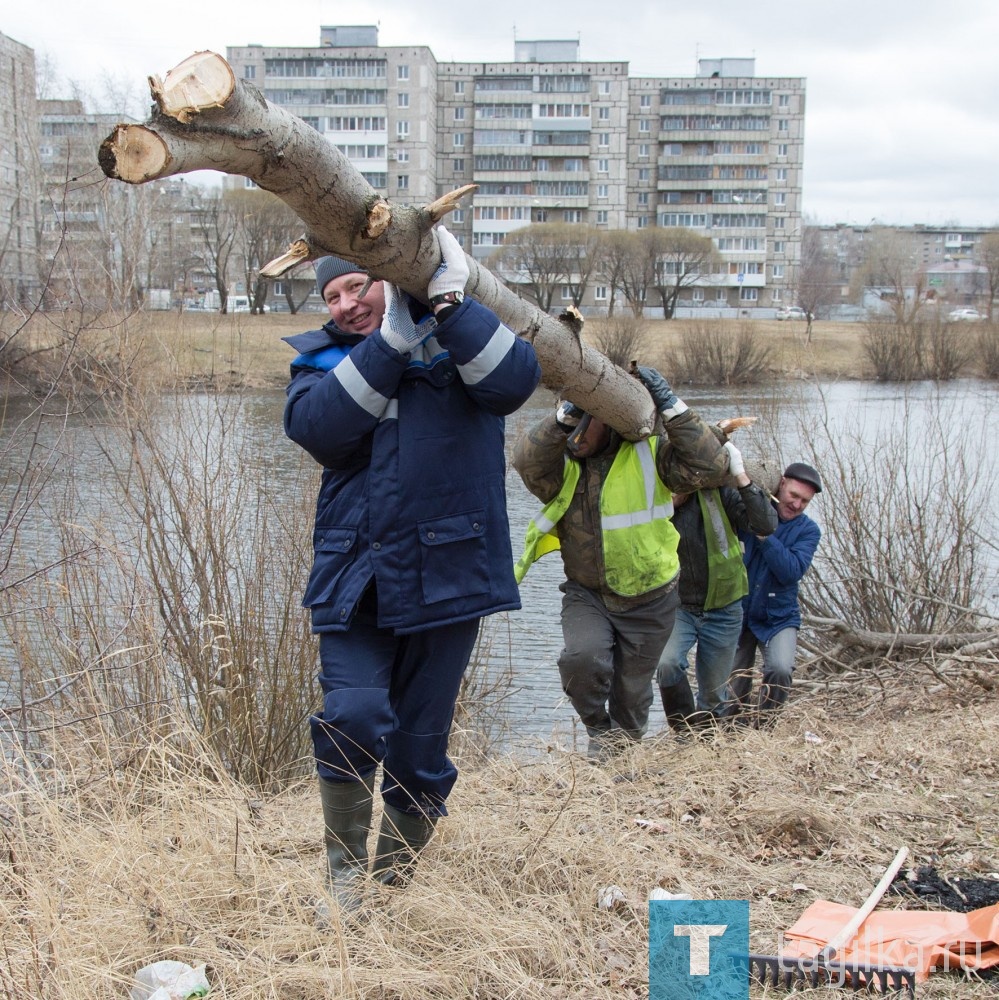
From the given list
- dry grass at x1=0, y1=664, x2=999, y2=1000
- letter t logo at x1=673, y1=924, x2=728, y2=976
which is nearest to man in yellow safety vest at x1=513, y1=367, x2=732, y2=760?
dry grass at x1=0, y1=664, x2=999, y2=1000

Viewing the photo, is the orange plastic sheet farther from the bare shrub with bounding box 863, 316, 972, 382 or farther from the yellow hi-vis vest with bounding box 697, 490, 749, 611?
the bare shrub with bounding box 863, 316, 972, 382

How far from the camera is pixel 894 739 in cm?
543

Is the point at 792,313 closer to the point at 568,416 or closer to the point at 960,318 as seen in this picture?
the point at 960,318

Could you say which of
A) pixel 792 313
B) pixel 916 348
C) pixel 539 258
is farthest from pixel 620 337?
pixel 792 313

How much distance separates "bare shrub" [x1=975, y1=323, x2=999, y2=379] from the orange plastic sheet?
25715 mm

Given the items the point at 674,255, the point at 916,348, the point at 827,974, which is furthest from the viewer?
the point at 674,255

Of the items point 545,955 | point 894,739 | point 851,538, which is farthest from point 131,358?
point 851,538

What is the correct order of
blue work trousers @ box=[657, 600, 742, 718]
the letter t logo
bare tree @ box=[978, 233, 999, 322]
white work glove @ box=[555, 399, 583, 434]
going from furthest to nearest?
bare tree @ box=[978, 233, 999, 322] → blue work trousers @ box=[657, 600, 742, 718] → white work glove @ box=[555, 399, 583, 434] → the letter t logo

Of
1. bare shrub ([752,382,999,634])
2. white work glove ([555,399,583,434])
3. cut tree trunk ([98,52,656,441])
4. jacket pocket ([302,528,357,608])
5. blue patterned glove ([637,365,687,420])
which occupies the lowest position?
bare shrub ([752,382,999,634])

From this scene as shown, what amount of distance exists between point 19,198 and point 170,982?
22.4ft

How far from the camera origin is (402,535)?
9.77 ft

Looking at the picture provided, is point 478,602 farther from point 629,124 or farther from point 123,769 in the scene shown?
point 629,124

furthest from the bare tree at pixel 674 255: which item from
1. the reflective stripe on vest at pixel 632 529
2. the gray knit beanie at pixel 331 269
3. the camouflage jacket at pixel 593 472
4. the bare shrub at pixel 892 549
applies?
the gray knit beanie at pixel 331 269

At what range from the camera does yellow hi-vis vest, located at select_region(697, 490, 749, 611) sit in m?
5.91
